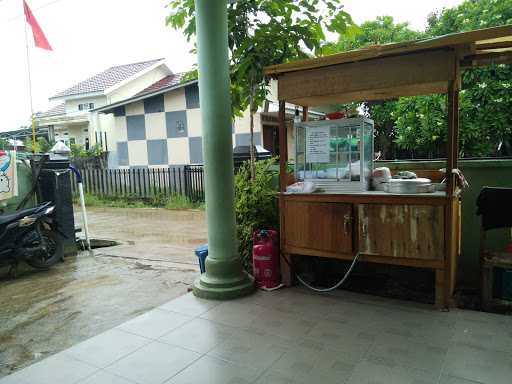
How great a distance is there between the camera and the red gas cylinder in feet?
12.7

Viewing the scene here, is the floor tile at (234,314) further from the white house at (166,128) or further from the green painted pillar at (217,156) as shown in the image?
the white house at (166,128)

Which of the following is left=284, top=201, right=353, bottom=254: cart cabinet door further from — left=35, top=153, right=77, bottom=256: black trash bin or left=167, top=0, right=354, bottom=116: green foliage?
left=35, top=153, right=77, bottom=256: black trash bin

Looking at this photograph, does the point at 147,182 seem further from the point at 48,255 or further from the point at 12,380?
the point at 12,380

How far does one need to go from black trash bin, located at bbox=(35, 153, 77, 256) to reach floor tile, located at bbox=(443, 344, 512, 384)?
5.42 metres

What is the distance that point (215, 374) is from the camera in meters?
2.44

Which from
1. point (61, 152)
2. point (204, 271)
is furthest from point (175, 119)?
point (204, 271)

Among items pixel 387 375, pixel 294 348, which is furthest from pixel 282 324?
pixel 387 375

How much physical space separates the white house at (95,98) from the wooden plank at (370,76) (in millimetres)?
14726

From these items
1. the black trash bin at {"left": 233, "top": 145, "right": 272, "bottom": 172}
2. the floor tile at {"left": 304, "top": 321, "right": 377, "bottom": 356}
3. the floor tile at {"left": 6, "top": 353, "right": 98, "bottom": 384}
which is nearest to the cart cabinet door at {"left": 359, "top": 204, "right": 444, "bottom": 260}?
the floor tile at {"left": 304, "top": 321, "right": 377, "bottom": 356}

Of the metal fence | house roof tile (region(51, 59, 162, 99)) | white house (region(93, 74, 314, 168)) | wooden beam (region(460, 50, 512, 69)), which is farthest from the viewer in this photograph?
house roof tile (region(51, 59, 162, 99))

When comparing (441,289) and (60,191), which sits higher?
(60,191)

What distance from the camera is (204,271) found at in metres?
4.15

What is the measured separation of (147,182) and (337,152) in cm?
1015

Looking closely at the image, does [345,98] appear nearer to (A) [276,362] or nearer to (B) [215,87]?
(B) [215,87]
